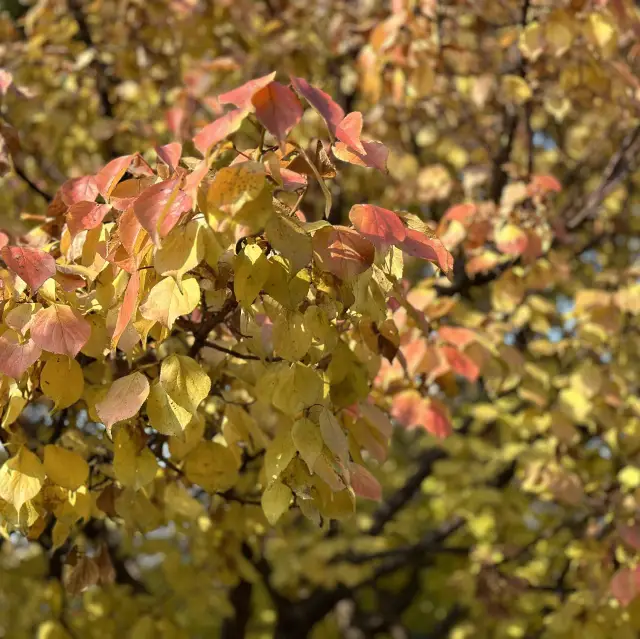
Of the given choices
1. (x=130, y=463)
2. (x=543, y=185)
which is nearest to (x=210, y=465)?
(x=130, y=463)

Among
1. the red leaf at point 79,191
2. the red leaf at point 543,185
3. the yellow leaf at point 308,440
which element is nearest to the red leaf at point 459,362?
the red leaf at point 543,185

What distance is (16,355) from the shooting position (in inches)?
54.7

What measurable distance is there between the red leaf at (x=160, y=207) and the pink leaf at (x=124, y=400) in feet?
1.02

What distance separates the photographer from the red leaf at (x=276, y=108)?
1.18 m

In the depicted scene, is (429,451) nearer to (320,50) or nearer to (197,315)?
(320,50)

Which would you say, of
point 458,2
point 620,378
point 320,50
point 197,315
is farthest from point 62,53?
point 620,378

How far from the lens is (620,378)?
320cm

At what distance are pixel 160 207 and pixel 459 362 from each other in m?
1.35

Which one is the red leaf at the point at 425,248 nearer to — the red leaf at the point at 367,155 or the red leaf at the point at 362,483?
the red leaf at the point at 367,155

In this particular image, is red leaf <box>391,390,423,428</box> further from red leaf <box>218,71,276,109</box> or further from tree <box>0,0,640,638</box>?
red leaf <box>218,71,276,109</box>

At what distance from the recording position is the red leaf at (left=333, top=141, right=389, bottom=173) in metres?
1.39

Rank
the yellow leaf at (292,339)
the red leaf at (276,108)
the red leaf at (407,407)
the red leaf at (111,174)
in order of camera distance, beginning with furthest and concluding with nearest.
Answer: the red leaf at (407,407) → the red leaf at (111,174) → the yellow leaf at (292,339) → the red leaf at (276,108)

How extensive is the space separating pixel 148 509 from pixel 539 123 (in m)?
4.71

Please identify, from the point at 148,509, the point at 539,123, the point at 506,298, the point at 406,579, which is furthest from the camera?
the point at 406,579
